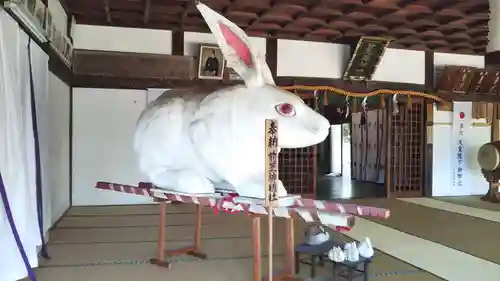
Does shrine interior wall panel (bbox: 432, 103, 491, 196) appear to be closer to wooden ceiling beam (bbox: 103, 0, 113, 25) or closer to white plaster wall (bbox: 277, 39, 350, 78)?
white plaster wall (bbox: 277, 39, 350, 78)

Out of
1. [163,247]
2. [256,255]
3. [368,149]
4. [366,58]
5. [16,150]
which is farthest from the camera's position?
[368,149]

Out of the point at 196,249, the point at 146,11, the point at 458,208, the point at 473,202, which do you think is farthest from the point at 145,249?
the point at 473,202

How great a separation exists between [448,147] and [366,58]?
7.38ft

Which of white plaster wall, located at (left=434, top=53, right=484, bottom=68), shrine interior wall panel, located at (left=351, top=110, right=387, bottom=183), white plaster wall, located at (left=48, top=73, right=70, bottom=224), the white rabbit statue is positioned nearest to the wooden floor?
white plaster wall, located at (left=48, top=73, right=70, bottom=224)

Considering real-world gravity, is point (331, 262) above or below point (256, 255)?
below

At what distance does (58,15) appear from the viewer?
5.28 metres

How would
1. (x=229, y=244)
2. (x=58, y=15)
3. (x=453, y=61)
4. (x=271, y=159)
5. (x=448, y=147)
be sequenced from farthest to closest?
1. (x=453, y=61)
2. (x=448, y=147)
3. (x=58, y=15)
4. (x=229, y=244)
5. (x=271, y=159)

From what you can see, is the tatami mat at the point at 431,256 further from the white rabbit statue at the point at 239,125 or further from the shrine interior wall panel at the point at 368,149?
the shrine interior wall panel at the point at 368,149

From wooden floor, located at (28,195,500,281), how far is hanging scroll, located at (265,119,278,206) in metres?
0.90

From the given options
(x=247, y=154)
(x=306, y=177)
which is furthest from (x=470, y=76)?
(x=247, y=154)

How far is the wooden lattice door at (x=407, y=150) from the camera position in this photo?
7.81m

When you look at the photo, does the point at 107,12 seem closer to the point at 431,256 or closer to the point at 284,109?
the point at 284,109

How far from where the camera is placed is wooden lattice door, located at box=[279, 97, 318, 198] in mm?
7520

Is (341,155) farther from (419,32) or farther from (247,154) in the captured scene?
(247,154)
